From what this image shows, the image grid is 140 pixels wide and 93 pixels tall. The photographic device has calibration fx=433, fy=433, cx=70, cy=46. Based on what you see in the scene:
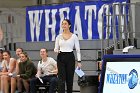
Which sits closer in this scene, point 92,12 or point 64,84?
point 64,84

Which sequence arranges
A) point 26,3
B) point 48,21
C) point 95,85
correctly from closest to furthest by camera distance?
point 95,85 < point 48,21 < point 26,3

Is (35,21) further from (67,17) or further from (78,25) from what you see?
(78,25)

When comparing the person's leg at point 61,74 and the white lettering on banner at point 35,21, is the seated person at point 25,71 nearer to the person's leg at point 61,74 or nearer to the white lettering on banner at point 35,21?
the person's leg at point 61,74

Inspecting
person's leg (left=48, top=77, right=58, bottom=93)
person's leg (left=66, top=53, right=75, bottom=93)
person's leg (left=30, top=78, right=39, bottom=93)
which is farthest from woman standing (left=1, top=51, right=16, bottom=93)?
person's leg (left=66, top=53, right=75, bottom=93)

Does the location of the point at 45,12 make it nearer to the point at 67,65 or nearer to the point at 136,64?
the point at 67,65

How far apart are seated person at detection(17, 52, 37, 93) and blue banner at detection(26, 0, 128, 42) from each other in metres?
2.42

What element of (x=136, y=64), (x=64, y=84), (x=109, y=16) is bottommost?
(x=64, y=84)

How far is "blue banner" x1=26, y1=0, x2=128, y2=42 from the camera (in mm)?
12703

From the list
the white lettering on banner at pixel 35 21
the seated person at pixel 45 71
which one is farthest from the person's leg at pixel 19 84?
the white lettering on banner at pixel 35 21

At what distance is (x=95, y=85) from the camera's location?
8.57 meters

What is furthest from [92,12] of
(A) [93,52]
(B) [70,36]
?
(B) [70,36]

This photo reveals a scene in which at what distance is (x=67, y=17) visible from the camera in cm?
1338

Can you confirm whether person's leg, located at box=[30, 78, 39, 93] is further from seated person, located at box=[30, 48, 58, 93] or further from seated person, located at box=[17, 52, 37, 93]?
seated person, located at box=[17, 52, 37, 93]

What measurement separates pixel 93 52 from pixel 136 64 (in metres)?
6.56
